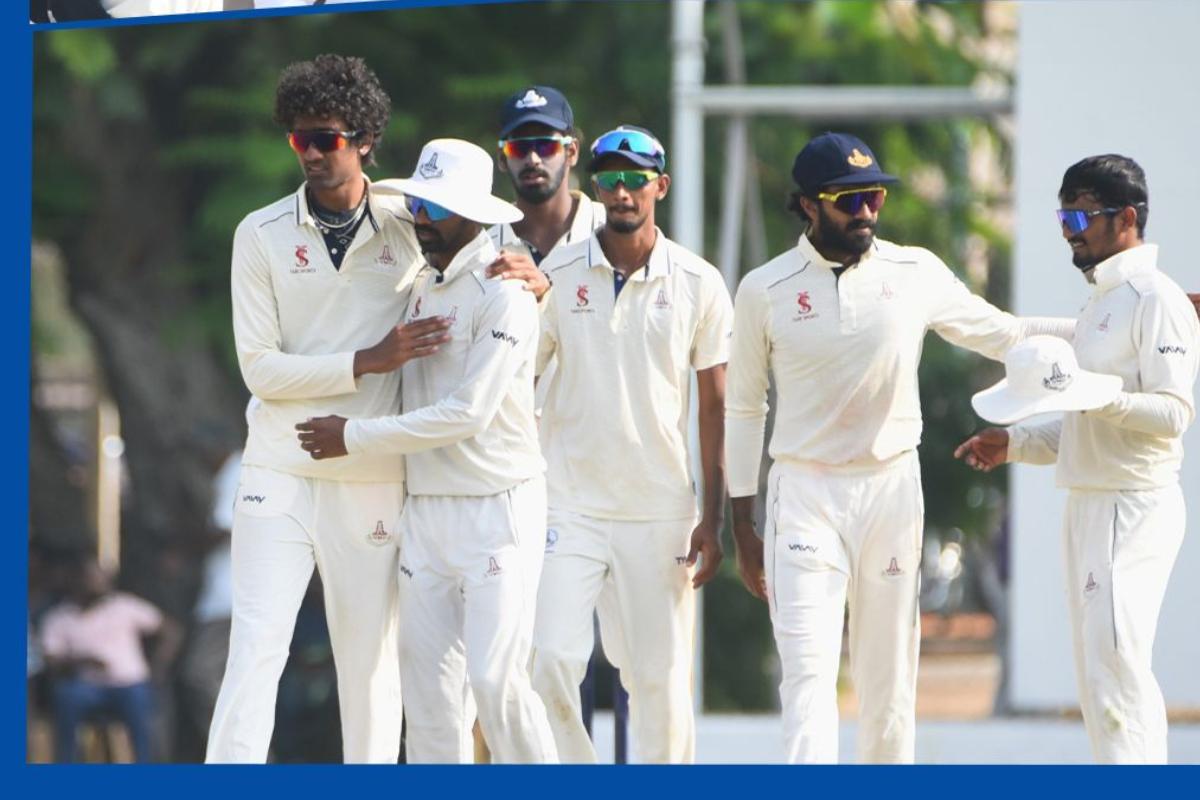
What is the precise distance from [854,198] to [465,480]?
1.27m

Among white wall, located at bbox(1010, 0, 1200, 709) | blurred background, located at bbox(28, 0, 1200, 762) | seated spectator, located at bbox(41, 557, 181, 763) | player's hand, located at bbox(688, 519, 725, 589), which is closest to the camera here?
player's hand, located at bbox(688, 519, 725, 589)

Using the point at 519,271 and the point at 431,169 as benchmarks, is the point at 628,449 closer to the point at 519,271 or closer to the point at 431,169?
the point at 519,271

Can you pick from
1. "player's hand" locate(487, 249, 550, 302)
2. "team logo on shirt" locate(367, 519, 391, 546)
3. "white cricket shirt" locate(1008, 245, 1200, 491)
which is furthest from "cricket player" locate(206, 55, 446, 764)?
"white cricket shirt" locate(1008, 245, 1200, 491)

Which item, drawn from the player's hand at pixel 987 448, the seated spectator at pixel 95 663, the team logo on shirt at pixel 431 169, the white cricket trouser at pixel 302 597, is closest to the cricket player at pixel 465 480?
the team logo on shirt at pixel 431 169

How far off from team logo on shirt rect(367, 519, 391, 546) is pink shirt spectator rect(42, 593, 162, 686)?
18.9ft

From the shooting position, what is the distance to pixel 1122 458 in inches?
261

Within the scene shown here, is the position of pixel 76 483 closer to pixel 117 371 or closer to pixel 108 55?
pixel 117 371

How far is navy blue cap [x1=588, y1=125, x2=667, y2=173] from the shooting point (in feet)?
22.4

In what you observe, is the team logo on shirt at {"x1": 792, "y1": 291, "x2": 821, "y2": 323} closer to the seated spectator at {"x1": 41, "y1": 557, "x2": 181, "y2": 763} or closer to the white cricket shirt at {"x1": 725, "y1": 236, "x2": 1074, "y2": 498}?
the white cricket shirt at {"x1": 725, "y1": 236, "x2": 1074, "y2": 498}

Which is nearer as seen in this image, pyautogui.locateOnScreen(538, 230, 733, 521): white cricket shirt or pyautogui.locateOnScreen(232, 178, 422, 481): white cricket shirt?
pyautogui.locateOnScreen(232, 178, 422, 481): white cricket shirt

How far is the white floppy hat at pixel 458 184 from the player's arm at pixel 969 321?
114 cm

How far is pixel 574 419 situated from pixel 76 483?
26.6ft

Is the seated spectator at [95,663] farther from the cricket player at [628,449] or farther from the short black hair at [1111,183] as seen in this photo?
the short black hair at [1111,183]

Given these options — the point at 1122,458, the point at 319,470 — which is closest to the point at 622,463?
the point at 319,470
